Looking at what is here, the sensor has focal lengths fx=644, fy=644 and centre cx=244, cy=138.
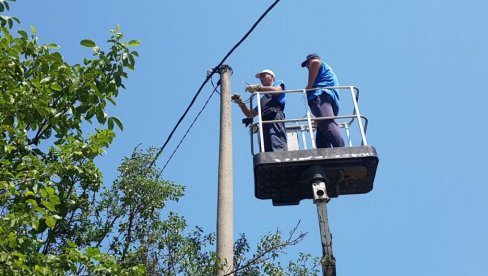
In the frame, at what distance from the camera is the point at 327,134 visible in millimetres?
7445

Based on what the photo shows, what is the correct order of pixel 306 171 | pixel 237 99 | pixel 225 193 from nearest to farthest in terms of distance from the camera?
pixel 306 171 → pixel 225 193 → pixel 237 99

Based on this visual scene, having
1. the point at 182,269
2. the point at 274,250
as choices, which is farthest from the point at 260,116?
the point at 182,269

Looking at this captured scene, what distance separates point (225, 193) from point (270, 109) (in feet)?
4.78

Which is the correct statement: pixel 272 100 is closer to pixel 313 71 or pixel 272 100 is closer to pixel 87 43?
pixel 313 71

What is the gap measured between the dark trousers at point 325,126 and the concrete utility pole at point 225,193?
1.04 metres

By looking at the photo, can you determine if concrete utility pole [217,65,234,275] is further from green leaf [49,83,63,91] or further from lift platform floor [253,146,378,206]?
green leaf [49,83,63,91]

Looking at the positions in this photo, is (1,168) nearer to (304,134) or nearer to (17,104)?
(17,104)

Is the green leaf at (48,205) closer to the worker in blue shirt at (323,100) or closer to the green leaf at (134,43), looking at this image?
the green leaf at (134,43)

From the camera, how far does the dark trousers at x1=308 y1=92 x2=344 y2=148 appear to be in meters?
7.38

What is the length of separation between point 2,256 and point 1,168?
2.89 feet

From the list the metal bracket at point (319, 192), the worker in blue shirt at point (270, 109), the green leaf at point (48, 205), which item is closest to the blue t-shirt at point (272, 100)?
the worker in blue shirt at point (270, 109)

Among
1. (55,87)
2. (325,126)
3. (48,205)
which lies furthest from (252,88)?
(48,205)

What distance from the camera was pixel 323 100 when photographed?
307 inches

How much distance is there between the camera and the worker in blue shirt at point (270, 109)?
7533mm
